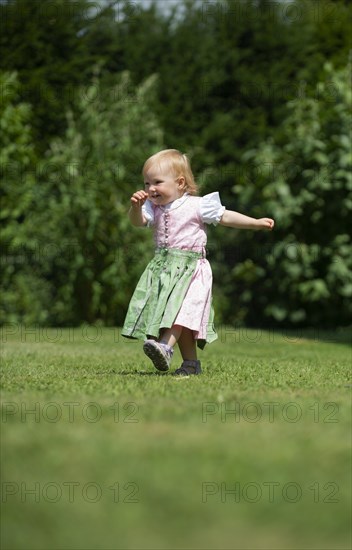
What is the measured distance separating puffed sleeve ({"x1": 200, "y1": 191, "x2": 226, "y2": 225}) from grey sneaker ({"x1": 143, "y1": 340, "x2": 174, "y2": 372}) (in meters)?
0.74

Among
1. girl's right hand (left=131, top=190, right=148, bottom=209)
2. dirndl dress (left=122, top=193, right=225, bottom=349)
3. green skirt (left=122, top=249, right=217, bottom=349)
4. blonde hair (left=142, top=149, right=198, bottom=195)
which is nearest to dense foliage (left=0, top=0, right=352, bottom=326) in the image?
blonde hair (left=142, top=149, right=198, bottom=195)

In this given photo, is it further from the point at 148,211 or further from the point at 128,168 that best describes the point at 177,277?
the point at 128,168

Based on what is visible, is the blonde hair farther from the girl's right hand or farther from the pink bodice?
the girl's right hand

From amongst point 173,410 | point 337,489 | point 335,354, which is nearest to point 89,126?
point 335,354

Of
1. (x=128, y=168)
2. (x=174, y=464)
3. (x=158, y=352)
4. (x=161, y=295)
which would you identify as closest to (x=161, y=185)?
(x=161, y=295)

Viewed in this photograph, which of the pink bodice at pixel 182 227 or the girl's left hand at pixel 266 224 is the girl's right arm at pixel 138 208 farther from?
→ the girl's left hand at pixel 266 224

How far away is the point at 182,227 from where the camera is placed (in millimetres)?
5020

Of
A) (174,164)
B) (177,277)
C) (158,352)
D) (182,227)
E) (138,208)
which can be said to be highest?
(174,164)

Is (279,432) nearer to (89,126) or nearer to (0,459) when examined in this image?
(0,459)

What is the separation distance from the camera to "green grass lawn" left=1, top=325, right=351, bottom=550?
2.02 metres

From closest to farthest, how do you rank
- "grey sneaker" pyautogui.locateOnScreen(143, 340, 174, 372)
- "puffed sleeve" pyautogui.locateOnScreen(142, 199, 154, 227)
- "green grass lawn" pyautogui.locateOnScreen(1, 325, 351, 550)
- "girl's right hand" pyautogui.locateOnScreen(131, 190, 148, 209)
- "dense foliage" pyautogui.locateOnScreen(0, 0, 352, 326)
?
"green grass lawn" pyautogui.locateOnScreen(1, 325, 351, 550) < "grey sneaker" pyautogui.locateOnScreen(143, 340, 174, 372) < "girl's right hand" pyautogui.locateOnScreen(131, 190, 148, 209) < "puffed sleeve" pyautogui.locateOnScreen(142, 199, 154, 227) < "dense foliage" pyautogui.locateOnScreen(0, 0, 352, 326)

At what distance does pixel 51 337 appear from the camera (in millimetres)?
8055

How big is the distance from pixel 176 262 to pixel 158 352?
1.90 feet

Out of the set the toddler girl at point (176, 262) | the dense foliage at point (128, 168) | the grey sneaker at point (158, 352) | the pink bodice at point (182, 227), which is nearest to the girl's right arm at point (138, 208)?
the toddler girl at point (176, 262)
